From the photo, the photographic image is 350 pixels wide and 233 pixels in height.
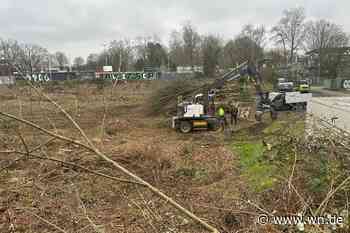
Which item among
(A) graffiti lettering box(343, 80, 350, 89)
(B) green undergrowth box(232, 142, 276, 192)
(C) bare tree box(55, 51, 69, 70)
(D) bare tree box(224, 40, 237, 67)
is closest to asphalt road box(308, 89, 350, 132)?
(B) green undergrowth box(232, 142, 276, 192)

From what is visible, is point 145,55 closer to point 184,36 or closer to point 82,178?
point 184,36

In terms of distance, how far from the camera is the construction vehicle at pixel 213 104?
43.4 feet

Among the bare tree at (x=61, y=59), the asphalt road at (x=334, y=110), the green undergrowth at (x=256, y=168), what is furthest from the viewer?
the bare tree at (x=61, y=59)

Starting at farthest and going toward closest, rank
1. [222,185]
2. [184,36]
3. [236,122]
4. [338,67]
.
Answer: [184,36], [338,67], [236,122], [222,185]

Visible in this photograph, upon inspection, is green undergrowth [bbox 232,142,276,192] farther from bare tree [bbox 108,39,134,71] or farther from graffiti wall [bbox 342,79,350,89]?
graffiti wall [bbox 342,79,350,89]

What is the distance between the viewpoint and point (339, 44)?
5072 cm

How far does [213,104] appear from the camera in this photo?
49.3ft

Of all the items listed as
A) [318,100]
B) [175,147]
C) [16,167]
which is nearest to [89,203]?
[16,167]

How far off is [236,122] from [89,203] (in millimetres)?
10658

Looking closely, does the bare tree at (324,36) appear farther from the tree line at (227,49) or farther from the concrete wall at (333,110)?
the concrete wall at (333,110)

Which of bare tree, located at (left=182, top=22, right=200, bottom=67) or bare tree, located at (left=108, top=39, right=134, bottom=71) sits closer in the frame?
bare tree, located at (left=108, top=39, right=134, bottom=71)

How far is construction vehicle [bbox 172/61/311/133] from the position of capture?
1323 centimetres

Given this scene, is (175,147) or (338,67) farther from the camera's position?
(338,67)

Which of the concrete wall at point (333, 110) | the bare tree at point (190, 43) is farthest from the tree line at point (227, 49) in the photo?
the concrete wall at point (333, 110)
